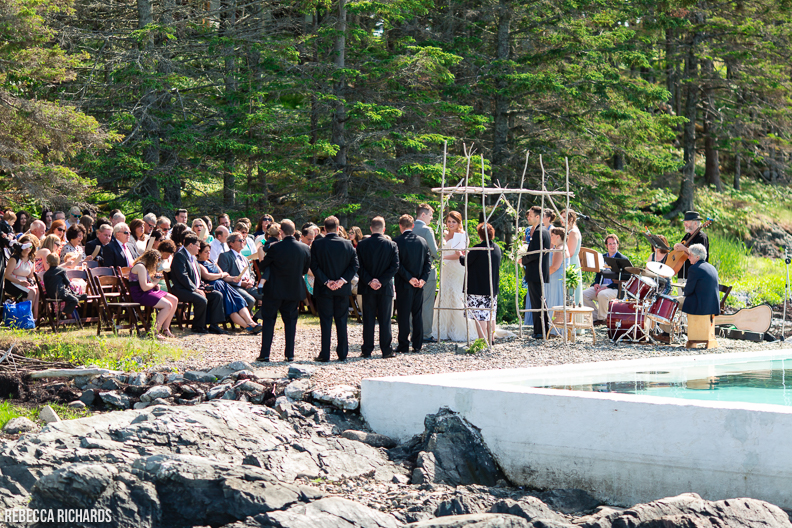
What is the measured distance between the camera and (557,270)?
12.7 metres

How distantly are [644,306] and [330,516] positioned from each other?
25.0 ft

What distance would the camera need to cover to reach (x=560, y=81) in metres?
19.8

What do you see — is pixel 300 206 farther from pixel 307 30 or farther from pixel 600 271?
pixel 600 271

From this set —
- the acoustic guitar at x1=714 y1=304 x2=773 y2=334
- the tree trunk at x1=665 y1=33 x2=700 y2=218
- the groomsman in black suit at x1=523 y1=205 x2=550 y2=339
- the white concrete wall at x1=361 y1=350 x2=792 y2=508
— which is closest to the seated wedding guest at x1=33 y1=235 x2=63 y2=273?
the white concrete wall at x1=361 y1=350 x2=792 y2=508

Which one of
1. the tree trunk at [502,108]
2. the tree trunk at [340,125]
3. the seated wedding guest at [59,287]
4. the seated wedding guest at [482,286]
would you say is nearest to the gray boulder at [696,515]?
the seated wedding guest at [482,286]

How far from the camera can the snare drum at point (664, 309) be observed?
460 inches

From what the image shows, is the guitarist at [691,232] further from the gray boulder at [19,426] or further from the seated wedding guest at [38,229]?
the seated wedding guest at [38,229]

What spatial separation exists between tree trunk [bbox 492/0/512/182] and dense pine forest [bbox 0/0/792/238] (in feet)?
0.17

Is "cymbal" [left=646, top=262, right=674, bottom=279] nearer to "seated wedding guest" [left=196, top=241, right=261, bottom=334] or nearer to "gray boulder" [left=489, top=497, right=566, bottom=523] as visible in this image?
"seated wedding guest" [left=196, top=241, right=261, bottom=334]

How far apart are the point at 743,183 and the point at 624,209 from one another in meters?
14.0

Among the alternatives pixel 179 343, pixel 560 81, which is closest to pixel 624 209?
pixel 560 81

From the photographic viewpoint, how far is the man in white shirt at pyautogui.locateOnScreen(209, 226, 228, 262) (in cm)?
1293

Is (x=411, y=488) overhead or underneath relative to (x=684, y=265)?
underneath

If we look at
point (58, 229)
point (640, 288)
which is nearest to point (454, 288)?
point (640, 288)
